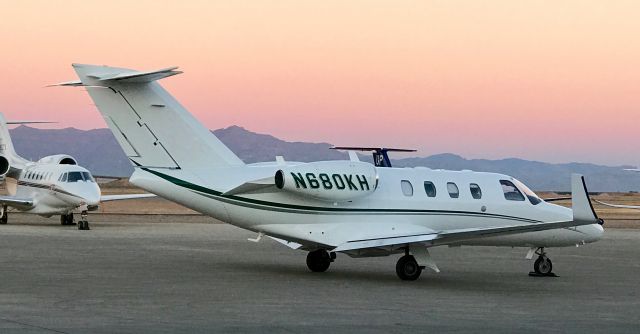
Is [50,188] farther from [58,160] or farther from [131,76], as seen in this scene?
[131,76]

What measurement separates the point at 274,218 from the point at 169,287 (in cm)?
334

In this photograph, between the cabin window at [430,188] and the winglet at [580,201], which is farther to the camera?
the cabin window at [430,188]

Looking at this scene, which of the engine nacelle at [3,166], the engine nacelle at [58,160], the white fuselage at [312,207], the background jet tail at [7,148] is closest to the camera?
the white fuselage at [312,207]

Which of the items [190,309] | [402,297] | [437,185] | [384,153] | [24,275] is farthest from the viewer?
[384,153]

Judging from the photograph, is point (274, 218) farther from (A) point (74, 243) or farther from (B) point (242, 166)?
(A) point (74, 243)

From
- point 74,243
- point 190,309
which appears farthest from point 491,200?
point 74,243

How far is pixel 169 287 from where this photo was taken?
1911cm

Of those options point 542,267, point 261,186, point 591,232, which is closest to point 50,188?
point 261,186

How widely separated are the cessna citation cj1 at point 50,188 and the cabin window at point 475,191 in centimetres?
2104

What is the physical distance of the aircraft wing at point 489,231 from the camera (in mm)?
18922

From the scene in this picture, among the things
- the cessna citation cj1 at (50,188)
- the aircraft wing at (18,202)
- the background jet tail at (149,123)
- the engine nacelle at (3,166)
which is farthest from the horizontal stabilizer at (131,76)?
the engine nacelle at (3,166)

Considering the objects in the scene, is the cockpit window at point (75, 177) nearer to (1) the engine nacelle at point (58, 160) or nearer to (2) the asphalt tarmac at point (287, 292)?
→ (1) the engine nacelle at point (58, 160)

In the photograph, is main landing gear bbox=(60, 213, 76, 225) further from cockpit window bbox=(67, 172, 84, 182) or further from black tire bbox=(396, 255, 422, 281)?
black tire bbox=(396, 255, 422, 281)

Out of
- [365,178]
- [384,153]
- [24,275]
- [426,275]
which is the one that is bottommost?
[24,275]
